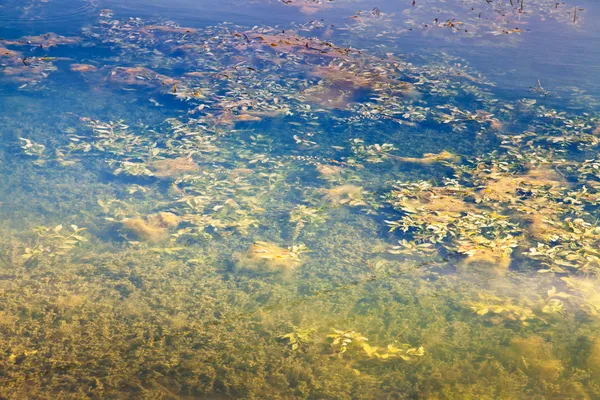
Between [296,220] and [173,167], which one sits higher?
[173,167]

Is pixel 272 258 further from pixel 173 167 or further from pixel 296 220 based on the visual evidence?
pixel 173 167

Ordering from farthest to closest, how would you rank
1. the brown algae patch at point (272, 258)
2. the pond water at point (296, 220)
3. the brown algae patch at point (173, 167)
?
1. the brown algae patch at point (173, 167)
2. the brown algae patch at point (272, 258)
3. the pond water at point (296, 220)

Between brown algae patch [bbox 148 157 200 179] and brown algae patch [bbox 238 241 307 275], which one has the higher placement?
brown algae patch [bbox 148 157 200 179]

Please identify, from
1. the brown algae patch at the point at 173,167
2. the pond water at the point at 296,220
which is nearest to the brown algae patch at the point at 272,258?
the pond water at the point at 296,220

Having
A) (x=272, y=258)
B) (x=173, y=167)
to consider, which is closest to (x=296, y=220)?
(x=272, y=258)

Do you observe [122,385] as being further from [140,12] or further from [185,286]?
[140,12]

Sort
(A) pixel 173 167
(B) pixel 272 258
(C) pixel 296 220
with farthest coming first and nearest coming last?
1. (A) pixel 173 167
2. (C) pixel 296 220
3. (B) pixel 272 258

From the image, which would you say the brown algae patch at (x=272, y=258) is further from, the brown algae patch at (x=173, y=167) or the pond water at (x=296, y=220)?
the brown algae patch at (x=173, y=167)

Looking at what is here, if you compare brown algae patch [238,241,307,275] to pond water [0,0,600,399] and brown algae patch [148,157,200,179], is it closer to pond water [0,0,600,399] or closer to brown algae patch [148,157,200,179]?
pond water [0,0,600,399]

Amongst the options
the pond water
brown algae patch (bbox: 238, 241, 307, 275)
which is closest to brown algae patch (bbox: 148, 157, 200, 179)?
the pond water
